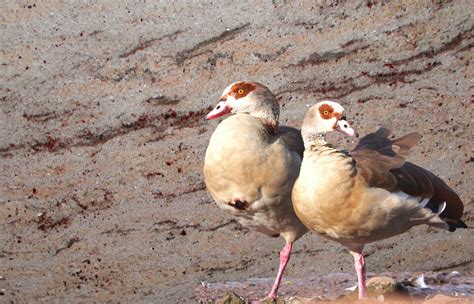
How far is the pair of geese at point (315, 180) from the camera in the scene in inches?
99.4

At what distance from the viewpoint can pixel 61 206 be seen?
4.48 m

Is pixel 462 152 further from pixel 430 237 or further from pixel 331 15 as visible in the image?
pixel 331 15

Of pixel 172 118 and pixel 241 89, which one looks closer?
pixel 241 89

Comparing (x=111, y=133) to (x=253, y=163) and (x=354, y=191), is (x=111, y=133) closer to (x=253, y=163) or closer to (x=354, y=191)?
(x=253, y=163)

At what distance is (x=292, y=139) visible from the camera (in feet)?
9.55

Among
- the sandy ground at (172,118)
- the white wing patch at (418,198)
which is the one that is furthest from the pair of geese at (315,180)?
the sandy ground at (172,118)

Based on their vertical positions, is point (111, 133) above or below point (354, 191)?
below

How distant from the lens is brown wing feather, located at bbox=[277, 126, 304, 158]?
9.40ft

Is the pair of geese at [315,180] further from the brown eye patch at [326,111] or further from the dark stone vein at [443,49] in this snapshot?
the dark stone vein at [443,49]

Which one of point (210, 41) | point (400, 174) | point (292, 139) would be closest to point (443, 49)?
point (210, 41)

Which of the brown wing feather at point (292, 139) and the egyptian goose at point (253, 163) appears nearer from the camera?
the egyptian goose at point (253, 163)

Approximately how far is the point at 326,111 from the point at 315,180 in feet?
0.79

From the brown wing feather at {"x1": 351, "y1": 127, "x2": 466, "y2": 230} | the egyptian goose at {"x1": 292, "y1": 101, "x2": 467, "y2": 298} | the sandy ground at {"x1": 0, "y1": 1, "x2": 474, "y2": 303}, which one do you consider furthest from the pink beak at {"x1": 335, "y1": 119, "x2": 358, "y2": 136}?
the sandy ground at {"x1": 0, "y1": 1, "x2": 474, "y2": 303}

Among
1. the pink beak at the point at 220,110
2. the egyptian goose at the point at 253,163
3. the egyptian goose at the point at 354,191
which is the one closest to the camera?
the egyptian goose at the point at 354,191
